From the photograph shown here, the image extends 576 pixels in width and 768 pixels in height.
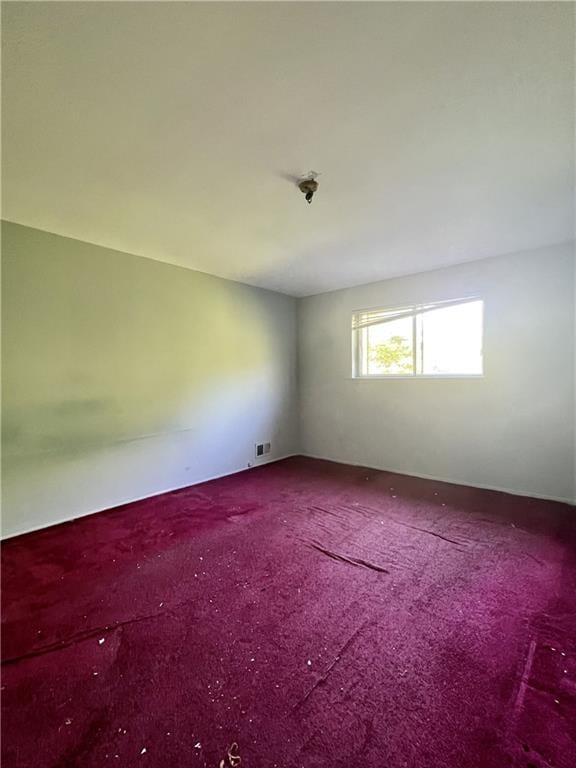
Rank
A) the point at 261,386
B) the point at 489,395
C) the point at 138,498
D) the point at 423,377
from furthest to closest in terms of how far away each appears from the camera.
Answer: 1. the point at 261,386
2. the point at 423,377
3. the point at 489,395
4. the point at 138,498

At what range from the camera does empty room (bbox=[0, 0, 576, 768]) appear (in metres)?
1.20

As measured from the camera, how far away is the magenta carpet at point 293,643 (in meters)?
1.14

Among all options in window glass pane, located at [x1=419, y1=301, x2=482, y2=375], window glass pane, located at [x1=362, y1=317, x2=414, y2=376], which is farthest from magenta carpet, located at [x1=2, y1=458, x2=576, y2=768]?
window glass pane, located at [x1=362, y1=317, x2=414, y2=376]

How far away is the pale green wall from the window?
144cm

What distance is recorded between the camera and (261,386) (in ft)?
15.4

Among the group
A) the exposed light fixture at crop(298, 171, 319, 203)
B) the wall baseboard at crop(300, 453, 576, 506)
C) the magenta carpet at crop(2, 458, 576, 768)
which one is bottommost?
the magenta carpet at crop(2, 458, 576, 768)

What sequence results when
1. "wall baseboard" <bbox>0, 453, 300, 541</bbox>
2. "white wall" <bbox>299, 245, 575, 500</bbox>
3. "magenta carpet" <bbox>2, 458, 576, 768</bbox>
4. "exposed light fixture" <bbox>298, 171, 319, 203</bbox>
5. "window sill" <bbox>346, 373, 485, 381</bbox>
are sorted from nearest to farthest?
"magenta carpet" <bbox>2, 458, 576, 768</bbox> → "exposed light fixture" <bbox>298, 171, 319, 203</bbox> → "wall baseboard" <bbox>0, 453, 300, 541</bbox> → "white wall" <bbox>299, 245, 575, 500</bbox> → "window sill" <bbox>346, 373, 485, 381</bbox>

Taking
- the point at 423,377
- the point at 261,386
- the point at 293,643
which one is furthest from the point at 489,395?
the point at 293,643

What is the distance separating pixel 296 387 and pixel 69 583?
369cm

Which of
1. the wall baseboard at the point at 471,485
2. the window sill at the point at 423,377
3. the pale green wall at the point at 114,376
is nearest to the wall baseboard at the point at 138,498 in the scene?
the pale green wall at the point at 114,376

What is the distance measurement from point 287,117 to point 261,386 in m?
3.38

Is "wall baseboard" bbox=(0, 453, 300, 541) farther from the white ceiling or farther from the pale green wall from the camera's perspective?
the white ceiling

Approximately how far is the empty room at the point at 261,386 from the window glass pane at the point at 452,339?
33 mm

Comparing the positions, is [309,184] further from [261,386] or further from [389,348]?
[261,386]
